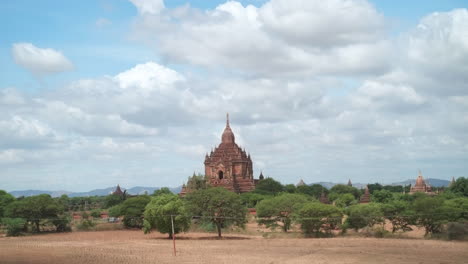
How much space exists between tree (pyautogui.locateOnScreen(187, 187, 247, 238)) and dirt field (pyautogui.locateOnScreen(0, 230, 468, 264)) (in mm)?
1919

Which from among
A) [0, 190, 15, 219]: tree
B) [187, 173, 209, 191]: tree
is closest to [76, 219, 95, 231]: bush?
[0, 190, 15, 219]: tree

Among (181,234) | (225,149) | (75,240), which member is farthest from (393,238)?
(225,149)

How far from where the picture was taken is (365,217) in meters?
52.2

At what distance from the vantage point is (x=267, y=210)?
2238 inches

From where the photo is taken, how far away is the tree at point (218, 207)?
52.7m

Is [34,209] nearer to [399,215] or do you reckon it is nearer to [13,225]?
[13,225]

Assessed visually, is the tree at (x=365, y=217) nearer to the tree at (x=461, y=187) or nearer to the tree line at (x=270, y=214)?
the tree line at (x=270, y=214)

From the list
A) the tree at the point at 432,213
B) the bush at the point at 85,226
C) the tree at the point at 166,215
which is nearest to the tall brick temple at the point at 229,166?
the bush at the point at 85,226

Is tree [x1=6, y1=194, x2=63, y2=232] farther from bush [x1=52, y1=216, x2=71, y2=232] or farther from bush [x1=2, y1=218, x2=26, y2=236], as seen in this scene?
bush [x1=2, y1=218, x2=26, y2=236]

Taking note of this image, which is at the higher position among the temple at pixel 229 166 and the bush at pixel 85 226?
the temple at pixel 229 166


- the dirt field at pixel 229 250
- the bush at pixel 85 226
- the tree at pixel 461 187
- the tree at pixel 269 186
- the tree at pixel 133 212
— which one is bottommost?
the dirt field at pixel 229 250

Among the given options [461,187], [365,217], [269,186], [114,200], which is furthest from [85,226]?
[461,187]

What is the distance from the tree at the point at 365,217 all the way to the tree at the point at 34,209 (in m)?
33.8

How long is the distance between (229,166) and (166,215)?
47483 mm
